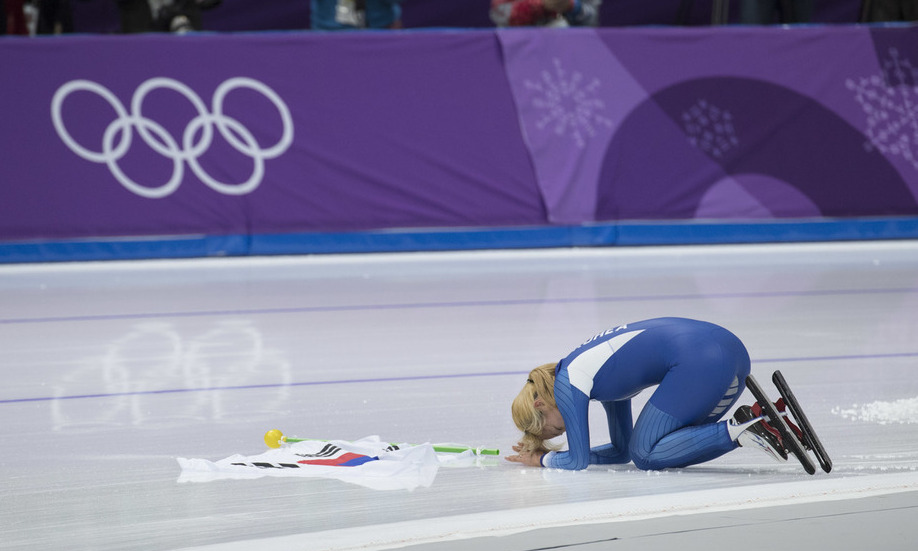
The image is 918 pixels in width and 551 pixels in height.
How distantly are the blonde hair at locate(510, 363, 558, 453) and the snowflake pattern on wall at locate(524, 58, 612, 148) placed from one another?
599 centimetres

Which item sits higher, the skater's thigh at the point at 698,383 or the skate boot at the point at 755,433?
the skater's thigh at the point at 698,383

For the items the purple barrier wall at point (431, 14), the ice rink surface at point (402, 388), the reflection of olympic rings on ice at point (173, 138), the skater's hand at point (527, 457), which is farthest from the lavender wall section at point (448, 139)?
the skater's hand at point (527, 457)

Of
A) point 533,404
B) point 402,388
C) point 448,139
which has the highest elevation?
point 448,139

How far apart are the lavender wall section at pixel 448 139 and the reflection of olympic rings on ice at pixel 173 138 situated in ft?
0.05

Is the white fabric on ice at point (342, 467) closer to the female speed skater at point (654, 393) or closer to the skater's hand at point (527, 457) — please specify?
the skater's hand at point (527, 457)


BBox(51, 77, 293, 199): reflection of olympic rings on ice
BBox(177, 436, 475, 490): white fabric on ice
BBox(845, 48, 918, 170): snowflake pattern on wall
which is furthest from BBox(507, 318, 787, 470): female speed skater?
BBox(845, 48, 918, 170): snowflake pattern on wall

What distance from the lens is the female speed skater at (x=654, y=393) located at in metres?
3.42

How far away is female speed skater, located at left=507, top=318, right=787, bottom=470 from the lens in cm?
342

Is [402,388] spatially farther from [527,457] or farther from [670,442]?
[670,442]

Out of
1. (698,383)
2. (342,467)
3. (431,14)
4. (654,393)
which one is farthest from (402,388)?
(431,14)

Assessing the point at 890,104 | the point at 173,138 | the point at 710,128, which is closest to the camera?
the point at 173,138

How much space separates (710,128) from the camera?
9.59m

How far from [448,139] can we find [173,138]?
6.83 feet

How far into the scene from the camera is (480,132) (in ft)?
30.6
